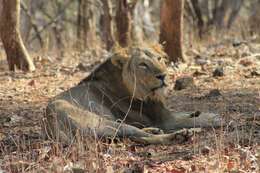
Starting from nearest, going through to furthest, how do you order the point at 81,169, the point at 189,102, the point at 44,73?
the point at 81,169, the point at 189,102, the point at 44,73

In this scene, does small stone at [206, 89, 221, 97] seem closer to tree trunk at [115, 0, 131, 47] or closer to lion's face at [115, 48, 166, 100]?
lion's face at [115, 48, 166, 100]

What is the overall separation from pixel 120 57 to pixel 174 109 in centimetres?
124

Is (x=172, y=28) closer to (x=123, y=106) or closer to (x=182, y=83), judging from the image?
(x=182, y=83)

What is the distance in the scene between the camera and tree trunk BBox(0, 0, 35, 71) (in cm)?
940

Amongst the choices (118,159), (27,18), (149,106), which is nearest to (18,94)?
(149,106)

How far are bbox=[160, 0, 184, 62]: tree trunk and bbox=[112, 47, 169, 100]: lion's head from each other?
382 centimetres

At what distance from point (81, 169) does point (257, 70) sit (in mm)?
4937

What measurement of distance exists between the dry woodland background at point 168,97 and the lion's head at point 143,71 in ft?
1.40

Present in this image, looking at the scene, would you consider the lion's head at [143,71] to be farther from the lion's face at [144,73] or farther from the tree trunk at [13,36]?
the tree trunk at [13,36]

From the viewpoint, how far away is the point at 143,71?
569 centimetres

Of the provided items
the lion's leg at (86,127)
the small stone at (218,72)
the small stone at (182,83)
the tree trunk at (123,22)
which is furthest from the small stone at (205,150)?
the tree trunk at (123,22)

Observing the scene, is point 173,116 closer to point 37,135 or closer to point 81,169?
point 37,135

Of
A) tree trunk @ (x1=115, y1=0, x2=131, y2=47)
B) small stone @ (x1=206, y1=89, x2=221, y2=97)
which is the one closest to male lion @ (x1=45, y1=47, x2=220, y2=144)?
small stone @ (x1=206, y1=89, x2=221, y2=97)

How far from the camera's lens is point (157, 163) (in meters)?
4.64
